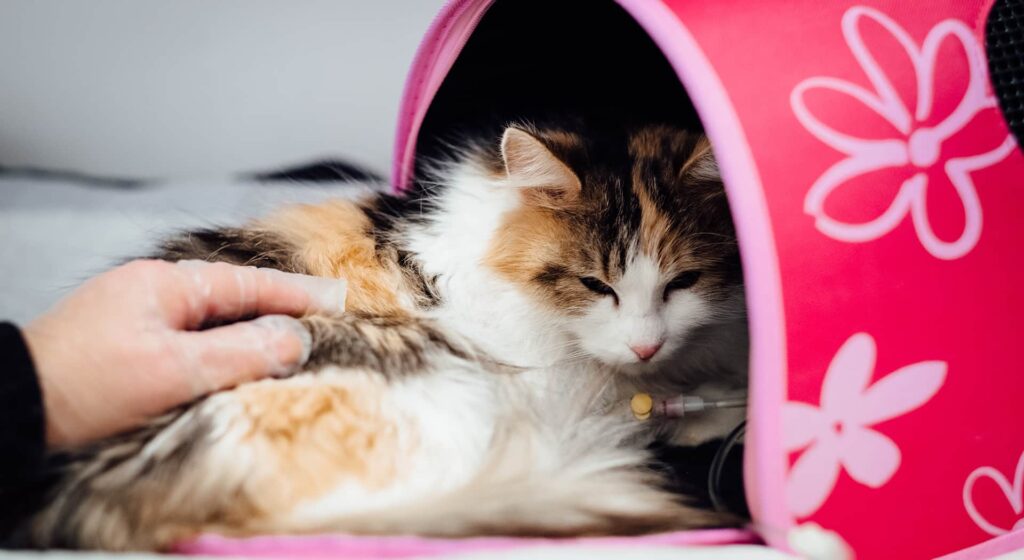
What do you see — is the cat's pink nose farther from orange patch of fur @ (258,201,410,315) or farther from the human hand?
the human hand

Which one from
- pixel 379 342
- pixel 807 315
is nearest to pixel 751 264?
pixel 807 315

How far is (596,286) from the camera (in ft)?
3.40

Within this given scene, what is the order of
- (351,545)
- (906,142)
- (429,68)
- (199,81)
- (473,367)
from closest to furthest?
(351,545) < (906,142) < (473,367) < (429,68) < (199,81)

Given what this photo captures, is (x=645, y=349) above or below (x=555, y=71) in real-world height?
below

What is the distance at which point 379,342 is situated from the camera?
0.92 meters

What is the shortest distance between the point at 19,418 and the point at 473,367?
49 cm

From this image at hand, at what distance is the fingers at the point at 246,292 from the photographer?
2.86 ft

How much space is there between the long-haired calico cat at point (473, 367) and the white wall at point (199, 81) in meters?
0.76

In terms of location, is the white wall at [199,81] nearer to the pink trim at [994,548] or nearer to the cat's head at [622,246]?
the cat's head at [622,246]

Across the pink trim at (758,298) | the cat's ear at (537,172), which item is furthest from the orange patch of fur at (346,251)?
the pink trim at (758,298)

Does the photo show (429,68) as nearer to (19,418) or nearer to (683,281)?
(683,281)

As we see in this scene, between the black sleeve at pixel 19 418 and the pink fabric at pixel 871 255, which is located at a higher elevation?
the pink fabric at pixel 871 255

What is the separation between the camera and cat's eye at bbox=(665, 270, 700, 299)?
103 centimetres

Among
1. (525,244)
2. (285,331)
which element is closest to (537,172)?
(525,244)
